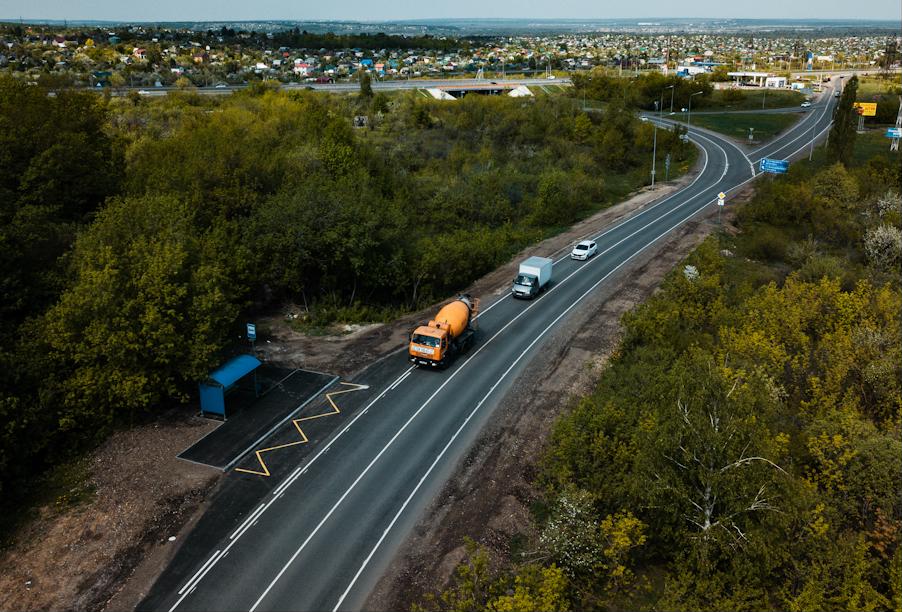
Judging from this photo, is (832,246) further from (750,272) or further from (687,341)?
(687,341)

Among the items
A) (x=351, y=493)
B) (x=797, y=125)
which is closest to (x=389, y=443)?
(x=351, y=493)

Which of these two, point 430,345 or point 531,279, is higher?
point 531,279

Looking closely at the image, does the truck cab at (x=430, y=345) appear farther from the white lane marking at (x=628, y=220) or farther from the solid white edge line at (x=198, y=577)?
the solid white edge line at (x=198, y=577)

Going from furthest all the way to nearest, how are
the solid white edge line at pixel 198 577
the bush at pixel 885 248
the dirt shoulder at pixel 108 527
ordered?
the bush at pixel 885 248, the dirt shoulder at pixel 108 527, the solid white edge line at pixel 198 577

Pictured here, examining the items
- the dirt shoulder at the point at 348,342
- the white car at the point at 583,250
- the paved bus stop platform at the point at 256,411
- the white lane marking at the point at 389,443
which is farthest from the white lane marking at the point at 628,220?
the paved bus stop platform at the point at 256,411

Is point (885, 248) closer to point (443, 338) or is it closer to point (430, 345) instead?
point (443, 338)

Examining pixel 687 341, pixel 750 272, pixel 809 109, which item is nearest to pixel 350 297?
pixel 687 341
